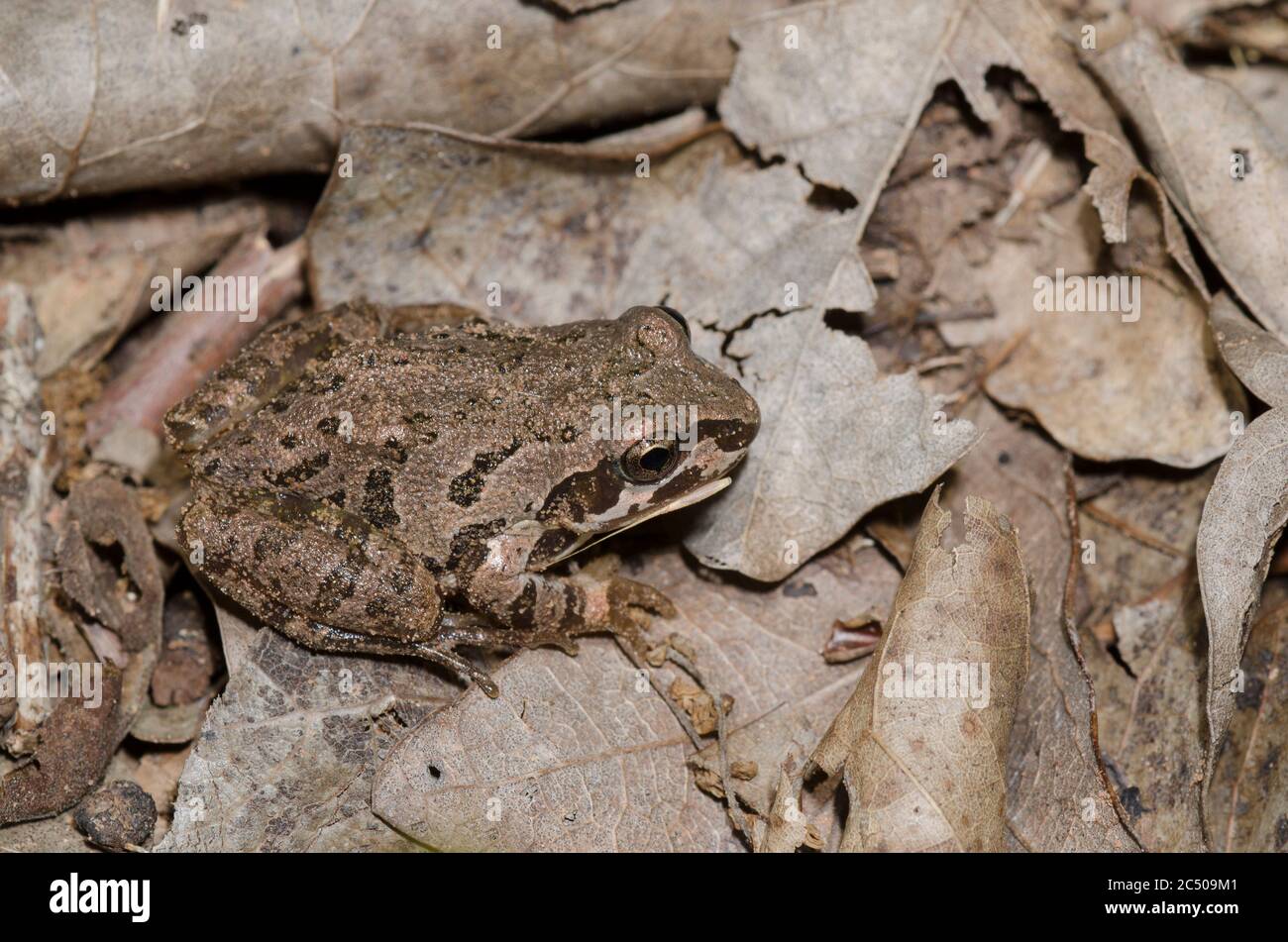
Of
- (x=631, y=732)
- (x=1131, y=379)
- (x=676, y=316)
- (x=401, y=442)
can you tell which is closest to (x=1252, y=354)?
(x=1131, y=379)

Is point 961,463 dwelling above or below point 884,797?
above

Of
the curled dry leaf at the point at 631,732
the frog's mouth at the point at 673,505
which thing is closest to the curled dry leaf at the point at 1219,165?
the curled dry leaf at the point at 631,732

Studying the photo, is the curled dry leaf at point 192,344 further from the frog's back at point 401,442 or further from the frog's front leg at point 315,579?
the frog's front leg at point 315,579

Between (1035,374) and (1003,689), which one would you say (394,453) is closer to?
(1003,689)

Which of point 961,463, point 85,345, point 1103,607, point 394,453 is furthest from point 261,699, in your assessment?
point 1103,607

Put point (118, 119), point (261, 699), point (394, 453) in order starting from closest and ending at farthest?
1. point (261, 699)
2. point (394, 453)
3. point (118, 119)

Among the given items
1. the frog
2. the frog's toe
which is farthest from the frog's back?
the frog's toe
